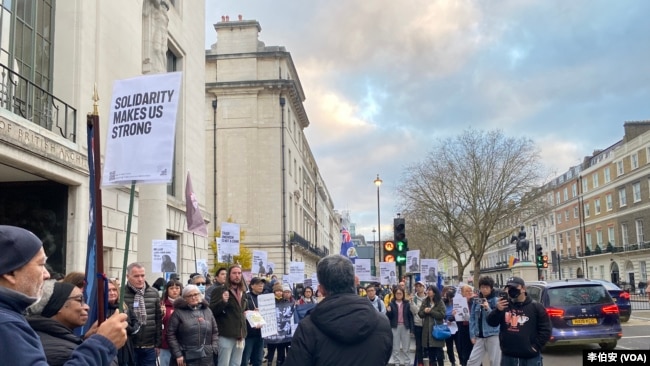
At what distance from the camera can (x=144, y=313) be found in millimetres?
7691

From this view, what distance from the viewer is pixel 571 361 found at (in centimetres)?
1293

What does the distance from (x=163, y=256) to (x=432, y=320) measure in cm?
602

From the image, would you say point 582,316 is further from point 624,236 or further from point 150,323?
point 624,236

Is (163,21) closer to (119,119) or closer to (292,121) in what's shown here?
(119,119)

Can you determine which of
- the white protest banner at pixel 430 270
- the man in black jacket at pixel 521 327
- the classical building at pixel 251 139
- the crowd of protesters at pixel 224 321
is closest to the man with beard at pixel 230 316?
the crowd of protesters at pixel 224 321

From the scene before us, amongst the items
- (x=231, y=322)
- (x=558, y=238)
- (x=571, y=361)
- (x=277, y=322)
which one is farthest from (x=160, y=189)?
(x=558, y=238)

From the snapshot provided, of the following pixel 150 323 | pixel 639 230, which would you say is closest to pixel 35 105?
pixel 150 323

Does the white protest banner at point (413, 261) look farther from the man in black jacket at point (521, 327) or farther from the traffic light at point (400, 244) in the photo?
the man in black jacket at point (521, 327)

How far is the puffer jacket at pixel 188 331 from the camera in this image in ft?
25.8

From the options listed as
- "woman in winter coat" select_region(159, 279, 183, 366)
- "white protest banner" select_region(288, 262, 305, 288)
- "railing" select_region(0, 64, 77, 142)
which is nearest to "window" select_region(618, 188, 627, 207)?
"white protest banner" select_region(288, 262, 305, 288)

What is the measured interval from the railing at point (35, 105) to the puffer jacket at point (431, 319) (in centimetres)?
871

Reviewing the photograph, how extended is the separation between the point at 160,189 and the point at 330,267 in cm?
1350

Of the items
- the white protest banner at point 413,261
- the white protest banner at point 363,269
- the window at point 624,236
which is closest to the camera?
the white protest banner at point 363,269

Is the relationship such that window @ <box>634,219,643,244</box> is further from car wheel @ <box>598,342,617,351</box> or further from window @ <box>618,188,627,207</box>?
car wheel @ <box>598,342,617,351</box>
